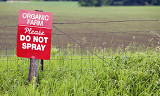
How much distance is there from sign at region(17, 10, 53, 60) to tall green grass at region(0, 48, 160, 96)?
0.48 meters

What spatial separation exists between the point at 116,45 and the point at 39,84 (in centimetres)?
224

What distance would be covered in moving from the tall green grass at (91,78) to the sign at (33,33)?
477mm

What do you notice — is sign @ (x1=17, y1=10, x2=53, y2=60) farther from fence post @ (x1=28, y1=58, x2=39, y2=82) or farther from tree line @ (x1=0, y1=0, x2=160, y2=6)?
tree line @ (x1=0, y1=0, x2=160, y2=6)

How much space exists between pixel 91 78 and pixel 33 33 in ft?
4.17

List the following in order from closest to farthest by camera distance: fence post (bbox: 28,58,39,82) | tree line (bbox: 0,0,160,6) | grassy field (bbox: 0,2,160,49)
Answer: fence post (bbox: 28,58,39,82)
grassy field (bbox: 0,2,160,49)
tree line (bbox: 0,0,160,6)

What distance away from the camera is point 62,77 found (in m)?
4.45

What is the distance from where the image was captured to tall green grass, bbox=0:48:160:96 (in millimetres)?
4025

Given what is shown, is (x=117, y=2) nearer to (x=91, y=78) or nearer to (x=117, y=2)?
(x=117, y=2)

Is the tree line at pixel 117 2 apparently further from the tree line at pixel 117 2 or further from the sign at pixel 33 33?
the sign at pixel 33 33

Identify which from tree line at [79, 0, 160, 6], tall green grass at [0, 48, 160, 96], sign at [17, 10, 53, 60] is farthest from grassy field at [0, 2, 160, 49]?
tree line at [79, 0, 160, 6]

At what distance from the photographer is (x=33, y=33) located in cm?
413

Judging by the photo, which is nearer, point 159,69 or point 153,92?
point 153,92

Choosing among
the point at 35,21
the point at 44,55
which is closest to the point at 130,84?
the point at 44,55

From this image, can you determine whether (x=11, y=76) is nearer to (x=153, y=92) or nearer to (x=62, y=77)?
(x=62, y=77)
